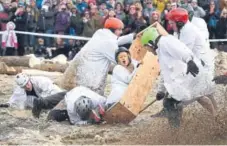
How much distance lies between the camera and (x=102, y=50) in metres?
12.5

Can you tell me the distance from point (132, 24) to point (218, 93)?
25.4ft

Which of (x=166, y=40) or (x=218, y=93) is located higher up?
(x=166, y=40)

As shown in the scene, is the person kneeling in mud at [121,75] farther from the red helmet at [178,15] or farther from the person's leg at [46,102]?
the red helmet at [178,15]

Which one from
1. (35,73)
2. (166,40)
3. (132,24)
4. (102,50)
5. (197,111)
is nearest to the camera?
(166,40)

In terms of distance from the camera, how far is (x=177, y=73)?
10.5 m

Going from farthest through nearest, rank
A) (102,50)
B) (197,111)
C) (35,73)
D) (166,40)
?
1. (35,73)
2. (102,50)
3. (197,111)
4. (166,40)

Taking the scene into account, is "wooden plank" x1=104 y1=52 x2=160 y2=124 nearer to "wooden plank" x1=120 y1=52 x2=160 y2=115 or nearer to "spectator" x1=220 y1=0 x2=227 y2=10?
"wooden plank" x1=120 y1=52 x2=160 y2=115

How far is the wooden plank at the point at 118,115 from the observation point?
37.4 feet

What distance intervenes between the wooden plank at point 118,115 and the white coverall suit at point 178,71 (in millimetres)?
1073

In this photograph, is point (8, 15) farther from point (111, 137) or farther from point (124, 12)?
point (111, 137)

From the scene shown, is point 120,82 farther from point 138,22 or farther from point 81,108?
point 138,22

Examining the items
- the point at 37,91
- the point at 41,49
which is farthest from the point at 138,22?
the point at 37,91

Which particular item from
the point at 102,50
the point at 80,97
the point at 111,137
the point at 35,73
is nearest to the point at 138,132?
the point at 111,137

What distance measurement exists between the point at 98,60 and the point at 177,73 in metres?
2.38
